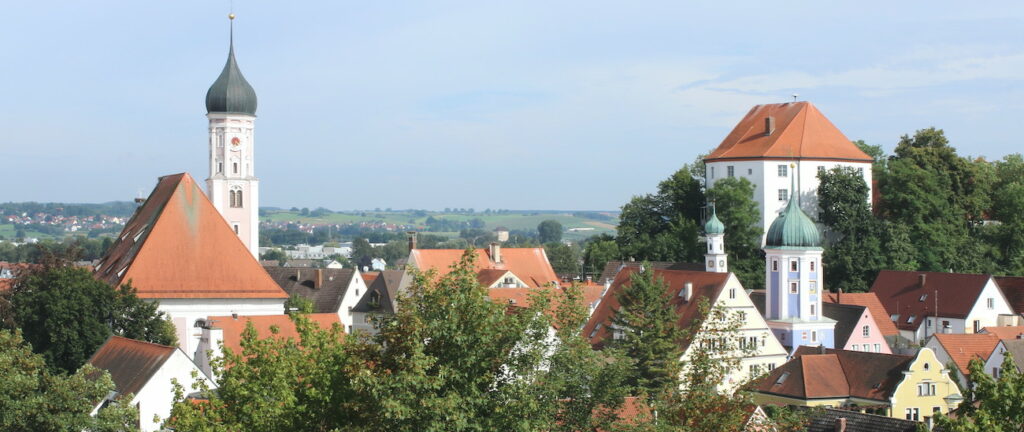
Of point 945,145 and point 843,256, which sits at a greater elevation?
point 945,145

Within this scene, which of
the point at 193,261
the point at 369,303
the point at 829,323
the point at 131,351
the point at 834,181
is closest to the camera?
the point at 131,351

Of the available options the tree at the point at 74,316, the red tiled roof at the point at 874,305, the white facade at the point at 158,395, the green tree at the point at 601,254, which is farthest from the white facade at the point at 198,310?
the green tree at the point at 601,254

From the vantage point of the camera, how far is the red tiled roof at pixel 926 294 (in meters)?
67.2

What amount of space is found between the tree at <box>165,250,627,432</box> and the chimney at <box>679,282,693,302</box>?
3383cm

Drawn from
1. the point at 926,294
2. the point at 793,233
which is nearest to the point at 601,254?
the point at 926,294

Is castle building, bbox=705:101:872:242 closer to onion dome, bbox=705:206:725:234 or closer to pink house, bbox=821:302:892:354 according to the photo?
onion dome, bbox=705:206:725:234

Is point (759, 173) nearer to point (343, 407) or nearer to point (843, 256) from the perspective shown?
point (843, 256)

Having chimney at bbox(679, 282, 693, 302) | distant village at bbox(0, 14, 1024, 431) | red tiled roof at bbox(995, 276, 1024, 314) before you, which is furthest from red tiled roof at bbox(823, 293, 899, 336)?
chimney at bbox(679, 282, 693, 302)

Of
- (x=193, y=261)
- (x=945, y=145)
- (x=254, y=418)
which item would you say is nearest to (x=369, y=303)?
(x=193, y=261)

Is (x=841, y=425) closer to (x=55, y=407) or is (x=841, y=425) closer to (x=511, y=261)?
(x=55, y=407)

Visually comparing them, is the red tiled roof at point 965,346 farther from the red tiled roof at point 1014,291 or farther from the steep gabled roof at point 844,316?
the red tiled roof at point 1014,291

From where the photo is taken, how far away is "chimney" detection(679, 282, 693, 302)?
5591 cm

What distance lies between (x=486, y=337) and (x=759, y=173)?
63.1 m

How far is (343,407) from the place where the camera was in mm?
21312
